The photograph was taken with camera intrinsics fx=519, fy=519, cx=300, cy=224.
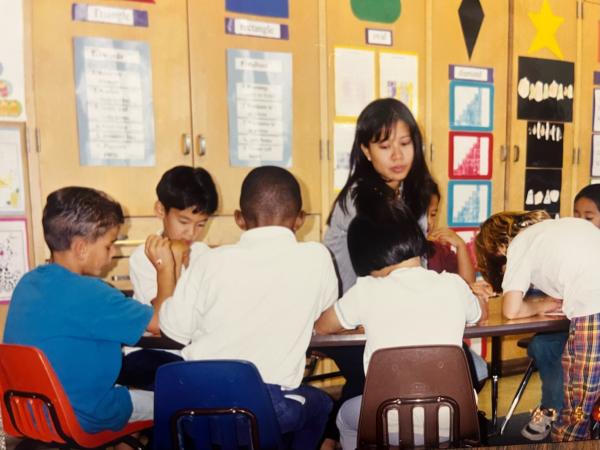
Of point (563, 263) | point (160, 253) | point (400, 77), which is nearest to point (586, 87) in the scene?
point (400, 77)

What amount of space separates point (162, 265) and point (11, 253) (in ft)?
4.06

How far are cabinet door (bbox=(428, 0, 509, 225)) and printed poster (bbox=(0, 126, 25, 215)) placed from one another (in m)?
2.28

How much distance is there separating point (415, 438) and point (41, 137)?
2080 millimetres

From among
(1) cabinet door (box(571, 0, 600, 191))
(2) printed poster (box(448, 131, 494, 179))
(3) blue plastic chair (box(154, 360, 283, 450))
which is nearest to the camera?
(3) blue plastic chair (box(154, 360, 283, 450))

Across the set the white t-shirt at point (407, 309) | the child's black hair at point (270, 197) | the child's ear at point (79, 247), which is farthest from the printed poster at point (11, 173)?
the white t-shirt at point (407, 309)

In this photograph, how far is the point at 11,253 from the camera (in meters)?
2.41

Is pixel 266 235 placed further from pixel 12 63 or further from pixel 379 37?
pixel 379 37

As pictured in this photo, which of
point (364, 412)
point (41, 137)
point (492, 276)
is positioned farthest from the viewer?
point (41, 137)

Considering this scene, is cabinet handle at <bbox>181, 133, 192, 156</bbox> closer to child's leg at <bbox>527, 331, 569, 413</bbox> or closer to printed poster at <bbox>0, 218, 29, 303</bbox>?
printed poster at <bbox>0, 218, 29, 303</bbox>

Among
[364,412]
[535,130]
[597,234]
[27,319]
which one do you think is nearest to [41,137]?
[27,319]

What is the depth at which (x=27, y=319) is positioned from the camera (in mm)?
1377

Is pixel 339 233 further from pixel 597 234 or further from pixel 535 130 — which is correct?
pixel 535 130

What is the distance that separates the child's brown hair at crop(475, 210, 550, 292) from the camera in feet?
6.62

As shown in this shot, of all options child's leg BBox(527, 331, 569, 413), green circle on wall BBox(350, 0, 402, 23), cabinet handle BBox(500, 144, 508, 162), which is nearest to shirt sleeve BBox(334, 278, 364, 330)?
child's leg BBox(527, 331, 569, 413)
